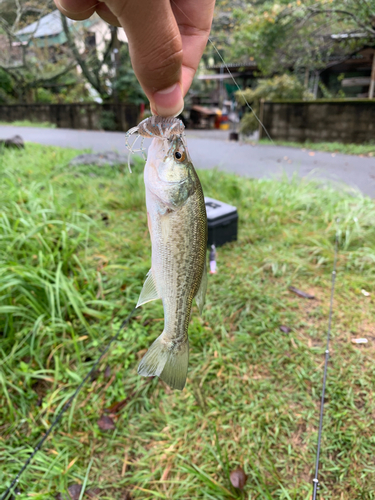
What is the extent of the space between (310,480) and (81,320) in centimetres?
202

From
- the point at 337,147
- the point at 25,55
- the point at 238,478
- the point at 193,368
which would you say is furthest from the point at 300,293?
the point at 25,55

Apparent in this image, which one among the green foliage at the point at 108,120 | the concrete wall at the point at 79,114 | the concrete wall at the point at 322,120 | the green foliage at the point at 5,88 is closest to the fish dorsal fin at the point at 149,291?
the concrete wall at the point at 322,120

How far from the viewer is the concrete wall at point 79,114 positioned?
617 inches

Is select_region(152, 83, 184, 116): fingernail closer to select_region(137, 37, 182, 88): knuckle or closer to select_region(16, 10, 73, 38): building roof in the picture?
select_region(137, 37, 182, 88): knuckle

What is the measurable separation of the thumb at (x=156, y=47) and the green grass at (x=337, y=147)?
9.89m

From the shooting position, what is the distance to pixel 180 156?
124 centimetres

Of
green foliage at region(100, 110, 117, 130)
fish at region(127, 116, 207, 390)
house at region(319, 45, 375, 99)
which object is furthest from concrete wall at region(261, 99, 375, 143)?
fish at region(127, 116, 207, 390)

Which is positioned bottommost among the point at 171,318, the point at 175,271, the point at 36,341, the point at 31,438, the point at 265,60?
the point at 31,438

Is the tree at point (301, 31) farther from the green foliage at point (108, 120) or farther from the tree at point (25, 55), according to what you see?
the tree at point (25, 55)

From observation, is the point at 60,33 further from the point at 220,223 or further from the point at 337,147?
the point at 220,223

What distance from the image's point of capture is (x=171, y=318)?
4.44ft

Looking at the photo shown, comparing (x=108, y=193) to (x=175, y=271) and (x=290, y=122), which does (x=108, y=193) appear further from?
(x=290, y=122)

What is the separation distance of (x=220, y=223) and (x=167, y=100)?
2.70 metres

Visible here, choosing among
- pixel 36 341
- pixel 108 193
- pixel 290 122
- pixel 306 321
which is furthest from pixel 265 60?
pixel 36 341
